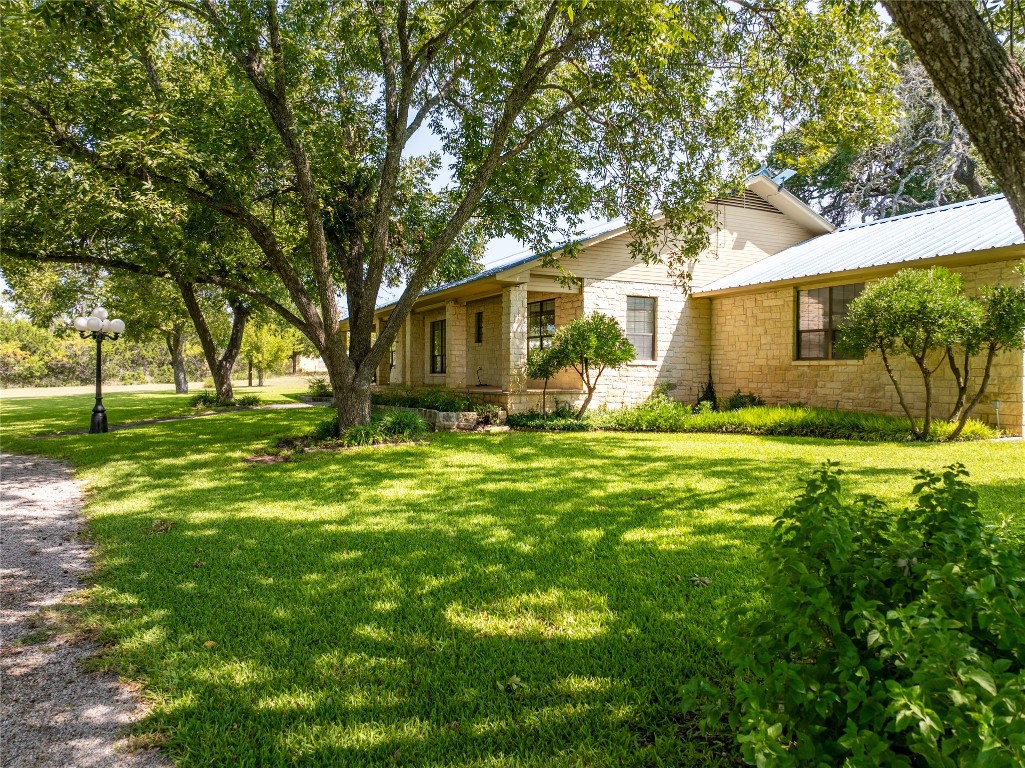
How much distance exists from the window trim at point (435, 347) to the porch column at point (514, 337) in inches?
216

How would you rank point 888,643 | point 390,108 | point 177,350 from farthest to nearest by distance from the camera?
point 177,350 < point 390,108 < point 888,643

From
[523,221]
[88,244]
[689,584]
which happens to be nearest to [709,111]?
[523,221]

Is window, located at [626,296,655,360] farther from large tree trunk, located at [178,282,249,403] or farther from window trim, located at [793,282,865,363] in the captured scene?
large tree trunk, located at [178,282,249,403]

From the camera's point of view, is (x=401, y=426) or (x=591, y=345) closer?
(x=401, y=426)

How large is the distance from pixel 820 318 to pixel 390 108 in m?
10.2

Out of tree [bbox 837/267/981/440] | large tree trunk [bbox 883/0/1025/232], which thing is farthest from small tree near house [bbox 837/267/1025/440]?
large tree trunk [bbox 883/0/1025/232]

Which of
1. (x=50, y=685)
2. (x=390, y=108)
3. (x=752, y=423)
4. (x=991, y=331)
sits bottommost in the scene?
(x=50, y=685)

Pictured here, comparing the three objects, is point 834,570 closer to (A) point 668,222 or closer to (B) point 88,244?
(A) point 668,222

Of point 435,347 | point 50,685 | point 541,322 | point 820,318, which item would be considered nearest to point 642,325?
point 541,322

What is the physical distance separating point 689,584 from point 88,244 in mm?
12182

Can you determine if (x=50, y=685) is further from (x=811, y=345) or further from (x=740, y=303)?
(x=740, y=303)

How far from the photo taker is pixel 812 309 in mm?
13273

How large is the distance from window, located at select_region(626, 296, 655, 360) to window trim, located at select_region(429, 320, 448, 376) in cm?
647

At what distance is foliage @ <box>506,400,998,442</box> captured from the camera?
10016mm
